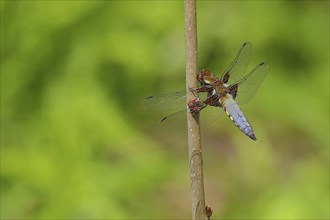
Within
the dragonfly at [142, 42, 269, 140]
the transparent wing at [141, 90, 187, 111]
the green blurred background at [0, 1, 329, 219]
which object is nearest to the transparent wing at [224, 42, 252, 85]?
the dragonfly at [142, 42, 269, 140]

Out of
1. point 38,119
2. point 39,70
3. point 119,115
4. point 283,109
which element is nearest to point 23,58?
point 39,70

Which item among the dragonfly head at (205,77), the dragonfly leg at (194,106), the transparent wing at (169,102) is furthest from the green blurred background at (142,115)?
the dragonfly leg at (194,106)

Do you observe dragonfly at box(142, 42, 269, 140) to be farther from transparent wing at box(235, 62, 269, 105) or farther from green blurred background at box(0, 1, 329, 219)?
green blurred background at box(0, 1, 329, 219)

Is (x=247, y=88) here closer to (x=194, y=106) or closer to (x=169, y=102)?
(x=169, y=102)

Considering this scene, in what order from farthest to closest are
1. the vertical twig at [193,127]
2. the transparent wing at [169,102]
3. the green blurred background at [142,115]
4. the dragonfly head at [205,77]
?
the green blurred background at [142,115] < the transparent wing at [169,102] < the dragonfly head at [205,77] < the vertical twig at [193,127]

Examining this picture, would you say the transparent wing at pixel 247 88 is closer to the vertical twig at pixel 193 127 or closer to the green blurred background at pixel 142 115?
Answer: the vertical twig at pixel 193 127

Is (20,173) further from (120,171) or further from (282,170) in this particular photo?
(282,170)
